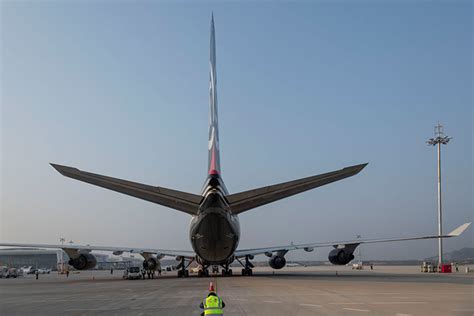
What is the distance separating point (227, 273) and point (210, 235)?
1659 cm

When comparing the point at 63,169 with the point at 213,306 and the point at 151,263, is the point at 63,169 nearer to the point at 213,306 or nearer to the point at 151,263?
the point at 213,306

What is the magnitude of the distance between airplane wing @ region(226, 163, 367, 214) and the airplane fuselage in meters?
1.95

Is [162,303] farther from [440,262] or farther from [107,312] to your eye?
[440,262]

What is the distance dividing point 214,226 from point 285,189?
685 cm

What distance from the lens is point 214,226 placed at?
26906 mm

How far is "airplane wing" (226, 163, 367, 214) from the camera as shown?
2053 cm

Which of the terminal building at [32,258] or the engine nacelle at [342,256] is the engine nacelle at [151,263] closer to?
the engine nacelle at [342,256]

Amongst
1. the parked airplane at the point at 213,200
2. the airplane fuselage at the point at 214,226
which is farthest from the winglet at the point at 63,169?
the airplane fuselage at the point at 214,226

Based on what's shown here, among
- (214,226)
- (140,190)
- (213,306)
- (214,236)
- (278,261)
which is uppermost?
(140,190)

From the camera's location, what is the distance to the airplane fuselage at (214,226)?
26.0 metres

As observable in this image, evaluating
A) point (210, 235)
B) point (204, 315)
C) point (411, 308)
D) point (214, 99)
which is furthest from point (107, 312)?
point (214, 99)

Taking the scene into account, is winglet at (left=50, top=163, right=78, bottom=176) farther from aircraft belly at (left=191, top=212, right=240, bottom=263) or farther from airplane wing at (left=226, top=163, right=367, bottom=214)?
aircraft belly at (left=191, top=212, right=240, bottom=263)

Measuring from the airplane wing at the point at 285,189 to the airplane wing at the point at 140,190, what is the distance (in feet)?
7.96

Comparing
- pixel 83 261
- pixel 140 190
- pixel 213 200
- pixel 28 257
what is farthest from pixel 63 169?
pixel 28 257
